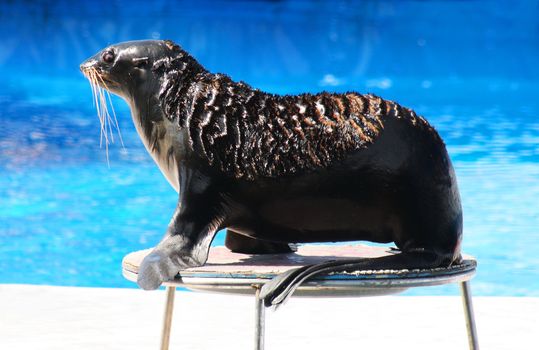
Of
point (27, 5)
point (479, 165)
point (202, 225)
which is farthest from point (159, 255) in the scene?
point (27, 5)

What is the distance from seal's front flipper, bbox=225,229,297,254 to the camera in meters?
2.22

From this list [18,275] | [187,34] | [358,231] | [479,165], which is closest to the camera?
[358,231]

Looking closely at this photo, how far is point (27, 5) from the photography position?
12.3 meters

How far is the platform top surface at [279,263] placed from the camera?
1.80 metres

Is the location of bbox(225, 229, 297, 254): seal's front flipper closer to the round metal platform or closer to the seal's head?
the round metal platform

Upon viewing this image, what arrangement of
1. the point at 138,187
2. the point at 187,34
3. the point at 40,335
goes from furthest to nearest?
the point at 187,34, the point at 138,187, the point at 40,335

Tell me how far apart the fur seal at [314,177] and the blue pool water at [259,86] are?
13.5 ft

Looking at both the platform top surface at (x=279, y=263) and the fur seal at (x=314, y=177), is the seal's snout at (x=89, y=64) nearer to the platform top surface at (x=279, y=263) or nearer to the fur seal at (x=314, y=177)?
the fur seal at (x=314, y=177)

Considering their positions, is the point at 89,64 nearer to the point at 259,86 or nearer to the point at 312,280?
the point at 312,280

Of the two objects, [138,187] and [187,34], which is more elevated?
[187,34]

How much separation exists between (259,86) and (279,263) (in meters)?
9.21

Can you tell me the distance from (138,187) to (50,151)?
1628 millimetres

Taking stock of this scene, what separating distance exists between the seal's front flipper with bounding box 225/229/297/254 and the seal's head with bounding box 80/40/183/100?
44 cm

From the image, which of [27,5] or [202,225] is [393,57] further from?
[202,225]
